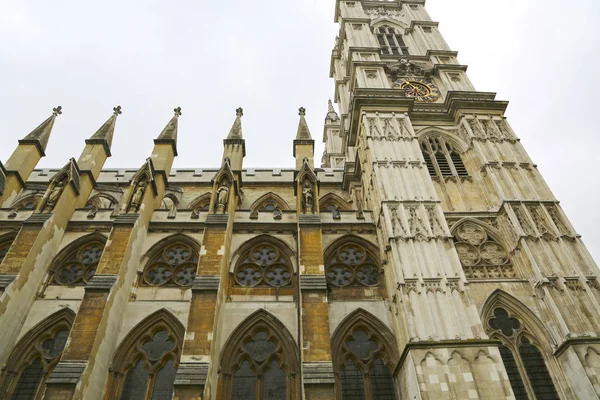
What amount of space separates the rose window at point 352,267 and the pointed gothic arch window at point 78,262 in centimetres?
827

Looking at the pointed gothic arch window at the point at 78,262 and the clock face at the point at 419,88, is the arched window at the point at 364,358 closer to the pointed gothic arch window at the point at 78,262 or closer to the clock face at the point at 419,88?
the pointed gothic arch window at the point at 78,262

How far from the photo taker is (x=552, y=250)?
40.7 feet

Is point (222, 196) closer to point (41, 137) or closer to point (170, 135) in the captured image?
point (170, 135)

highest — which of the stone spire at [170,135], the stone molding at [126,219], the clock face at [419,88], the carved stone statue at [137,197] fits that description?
the clock face at [419,88]

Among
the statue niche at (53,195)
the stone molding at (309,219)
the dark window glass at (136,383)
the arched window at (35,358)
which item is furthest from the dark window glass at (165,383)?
the statue niche at (53,195)

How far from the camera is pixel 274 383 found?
11.2m

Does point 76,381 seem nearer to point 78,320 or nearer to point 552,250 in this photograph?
point 78,320

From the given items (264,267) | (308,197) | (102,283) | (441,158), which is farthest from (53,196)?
(441,158)

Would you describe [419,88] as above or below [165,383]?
above

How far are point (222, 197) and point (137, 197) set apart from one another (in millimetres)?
3058

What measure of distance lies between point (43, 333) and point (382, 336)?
1048cm

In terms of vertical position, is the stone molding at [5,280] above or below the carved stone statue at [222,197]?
below

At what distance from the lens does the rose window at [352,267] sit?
13.5 meters

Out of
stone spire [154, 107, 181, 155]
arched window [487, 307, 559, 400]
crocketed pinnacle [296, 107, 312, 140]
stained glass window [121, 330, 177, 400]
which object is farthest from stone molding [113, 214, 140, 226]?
arched window [487, 307, 559, 400]
